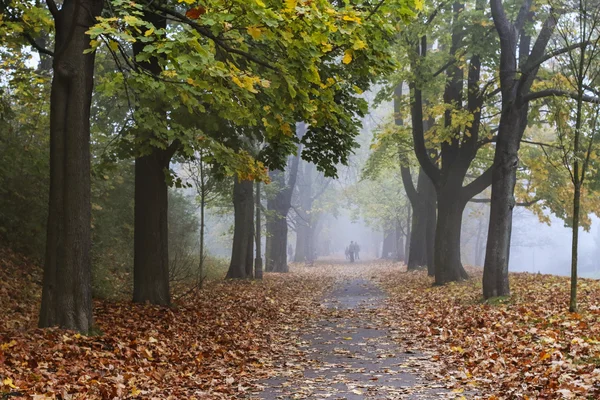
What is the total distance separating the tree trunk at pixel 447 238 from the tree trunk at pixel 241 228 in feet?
21.9

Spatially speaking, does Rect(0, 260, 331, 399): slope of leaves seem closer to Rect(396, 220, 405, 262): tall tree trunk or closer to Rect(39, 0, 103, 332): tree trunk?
Rect(39, 0, 103, 332): tree trunk

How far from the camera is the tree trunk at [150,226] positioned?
12.3 meters

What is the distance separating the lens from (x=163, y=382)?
7250 millimetres

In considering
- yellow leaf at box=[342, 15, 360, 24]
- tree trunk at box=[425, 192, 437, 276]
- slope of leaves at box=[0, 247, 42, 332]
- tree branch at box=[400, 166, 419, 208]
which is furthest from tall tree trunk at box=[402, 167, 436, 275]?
yellow leaf at box=[342, 15, 360, 24]

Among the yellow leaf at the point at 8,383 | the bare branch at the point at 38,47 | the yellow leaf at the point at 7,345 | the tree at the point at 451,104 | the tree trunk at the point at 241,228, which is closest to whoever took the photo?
the yellow leaf at the point at 8,383

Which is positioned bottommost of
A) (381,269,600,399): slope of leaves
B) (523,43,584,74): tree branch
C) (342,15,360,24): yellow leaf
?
(381,269,600,399): slope of leaves

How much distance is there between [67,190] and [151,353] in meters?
2.55

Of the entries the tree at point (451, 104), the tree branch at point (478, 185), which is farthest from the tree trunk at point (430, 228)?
the tree branch at point (478, 185)

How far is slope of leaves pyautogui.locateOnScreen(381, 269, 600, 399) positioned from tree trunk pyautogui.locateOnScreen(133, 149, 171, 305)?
4.97 m

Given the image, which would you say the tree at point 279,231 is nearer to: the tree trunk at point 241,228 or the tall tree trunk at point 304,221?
the tree trunk at point 241,228

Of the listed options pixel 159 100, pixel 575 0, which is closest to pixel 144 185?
pixel 159 100

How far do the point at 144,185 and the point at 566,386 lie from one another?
8.90 meters

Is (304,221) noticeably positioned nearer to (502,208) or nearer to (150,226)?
(502,208)

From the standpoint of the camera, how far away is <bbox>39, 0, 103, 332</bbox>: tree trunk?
27.8 feet
